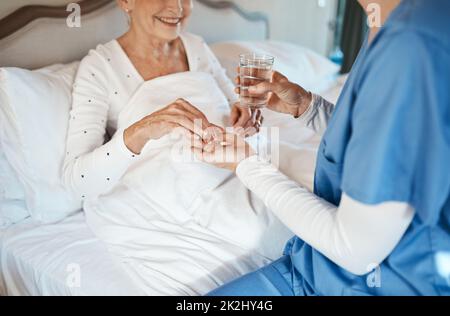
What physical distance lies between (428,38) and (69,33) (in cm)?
123

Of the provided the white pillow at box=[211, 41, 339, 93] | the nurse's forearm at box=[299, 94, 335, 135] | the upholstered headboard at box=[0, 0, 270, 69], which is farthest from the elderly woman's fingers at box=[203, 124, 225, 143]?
the white pillow at box=[211, 41, 339, 93]

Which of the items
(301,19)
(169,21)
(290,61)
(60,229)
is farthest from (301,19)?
(60,229)

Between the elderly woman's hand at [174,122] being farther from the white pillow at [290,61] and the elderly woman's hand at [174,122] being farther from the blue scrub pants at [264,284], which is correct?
the white pillow at [290,61]

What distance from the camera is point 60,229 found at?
1.23 meters

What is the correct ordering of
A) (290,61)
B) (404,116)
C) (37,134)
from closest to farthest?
(404,116)
(37,134)
(290,61)

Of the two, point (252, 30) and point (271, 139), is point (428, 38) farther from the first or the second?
point (252, 30)

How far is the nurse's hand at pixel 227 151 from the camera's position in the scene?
0.94 metres

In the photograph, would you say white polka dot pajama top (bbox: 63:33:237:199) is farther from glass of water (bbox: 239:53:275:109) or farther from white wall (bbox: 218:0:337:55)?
white wall (bbox: 218:0:337:55)

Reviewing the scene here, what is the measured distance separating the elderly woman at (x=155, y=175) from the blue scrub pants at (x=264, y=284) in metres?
0.13

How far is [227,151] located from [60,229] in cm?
61

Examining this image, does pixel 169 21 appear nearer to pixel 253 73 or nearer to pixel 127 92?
pixel 127 92

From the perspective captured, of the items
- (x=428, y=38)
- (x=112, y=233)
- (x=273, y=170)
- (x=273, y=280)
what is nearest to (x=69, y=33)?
(x=112, y=233)

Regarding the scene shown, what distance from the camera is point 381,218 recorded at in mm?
638

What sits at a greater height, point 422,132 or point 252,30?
point 422,132
